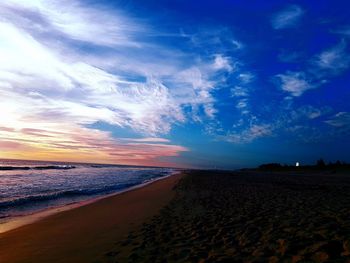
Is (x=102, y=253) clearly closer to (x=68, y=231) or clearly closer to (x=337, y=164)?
(x=68, y=231)

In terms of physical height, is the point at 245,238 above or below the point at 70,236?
above

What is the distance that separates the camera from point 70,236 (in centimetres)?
888

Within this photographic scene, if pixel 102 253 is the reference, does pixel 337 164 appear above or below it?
above

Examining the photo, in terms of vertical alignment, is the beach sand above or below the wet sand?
below

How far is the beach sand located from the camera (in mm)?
6836

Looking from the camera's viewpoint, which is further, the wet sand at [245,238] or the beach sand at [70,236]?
the beach sand at [70,236]

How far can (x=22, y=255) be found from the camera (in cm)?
698

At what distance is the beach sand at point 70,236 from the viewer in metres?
6.84

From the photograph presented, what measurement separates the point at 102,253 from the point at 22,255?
1.92 m

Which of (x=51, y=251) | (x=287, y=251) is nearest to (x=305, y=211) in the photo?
(x=287, y=251)

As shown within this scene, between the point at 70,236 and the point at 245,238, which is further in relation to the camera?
the point at 70,236

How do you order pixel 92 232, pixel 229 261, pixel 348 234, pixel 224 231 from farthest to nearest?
pixel 92 232, pixel 224 231, pixel 348 234, pixel 229 261

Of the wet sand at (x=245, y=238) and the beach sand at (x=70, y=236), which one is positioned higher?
the wet sand at (x=245, y=238)

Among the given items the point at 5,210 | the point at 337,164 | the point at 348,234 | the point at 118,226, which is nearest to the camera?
the point at 348,234
